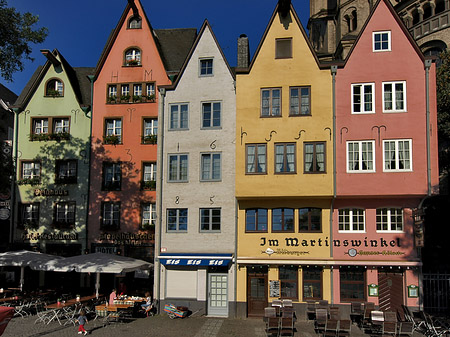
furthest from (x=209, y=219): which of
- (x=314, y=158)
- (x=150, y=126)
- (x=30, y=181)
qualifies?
(x=30, y=181)

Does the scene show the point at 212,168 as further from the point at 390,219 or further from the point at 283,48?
the point at 390,219

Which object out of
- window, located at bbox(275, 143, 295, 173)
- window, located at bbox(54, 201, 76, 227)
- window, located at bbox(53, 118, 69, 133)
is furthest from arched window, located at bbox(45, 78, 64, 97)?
window, located at bbox(275, 143, 295, 173)

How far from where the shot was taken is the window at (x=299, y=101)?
75.2ft

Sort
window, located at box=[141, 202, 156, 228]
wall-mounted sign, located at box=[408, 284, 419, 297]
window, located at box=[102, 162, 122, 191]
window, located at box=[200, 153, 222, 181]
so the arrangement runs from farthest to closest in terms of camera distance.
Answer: window, located at box=[102, 162, 122, 191] < window, located at box=[141, 202, 156, 228] < window, located at box=[200, 153, 222, 181] < wall-mounted sign, located at box=[408, 284, 419, 297]

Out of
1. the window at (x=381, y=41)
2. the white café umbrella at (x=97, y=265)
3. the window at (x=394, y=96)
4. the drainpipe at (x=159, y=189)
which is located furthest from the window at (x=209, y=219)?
the window at (x=381, y=41)

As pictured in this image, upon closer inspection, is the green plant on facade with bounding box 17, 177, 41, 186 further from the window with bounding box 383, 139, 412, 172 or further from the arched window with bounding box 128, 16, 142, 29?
the window with bounding box 383, 139, 412, 172

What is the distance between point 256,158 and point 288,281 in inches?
267

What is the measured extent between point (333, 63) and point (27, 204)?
21.6 metres

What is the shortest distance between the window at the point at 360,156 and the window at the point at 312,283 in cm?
565

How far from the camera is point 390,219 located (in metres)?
22.3

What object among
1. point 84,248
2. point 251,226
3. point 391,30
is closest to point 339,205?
point 251,226

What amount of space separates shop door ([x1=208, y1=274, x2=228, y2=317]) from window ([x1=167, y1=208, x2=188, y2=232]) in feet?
10.4

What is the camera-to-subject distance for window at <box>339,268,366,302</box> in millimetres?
22156

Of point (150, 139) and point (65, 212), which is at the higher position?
point (150, 139)
